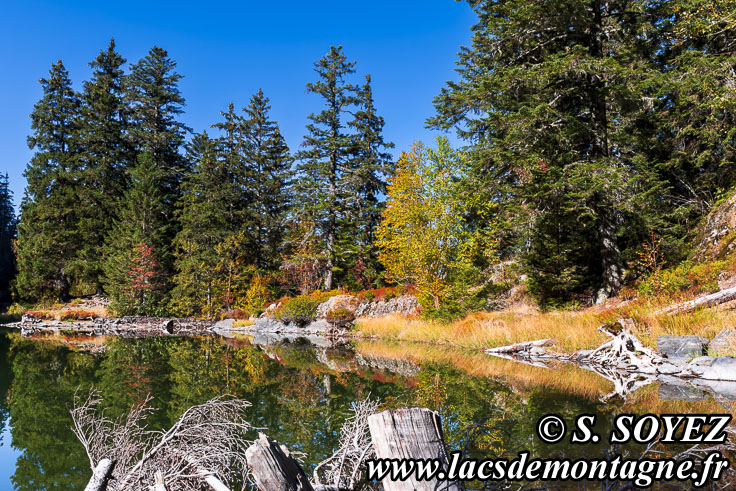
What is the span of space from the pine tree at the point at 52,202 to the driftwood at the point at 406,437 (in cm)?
4134

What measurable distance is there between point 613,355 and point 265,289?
2446 cm

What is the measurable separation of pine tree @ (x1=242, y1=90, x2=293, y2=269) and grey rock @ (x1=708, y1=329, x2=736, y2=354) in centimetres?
2759

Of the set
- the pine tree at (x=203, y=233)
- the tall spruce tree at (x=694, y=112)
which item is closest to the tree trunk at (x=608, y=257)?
the tall spruce tree at (x=694, y=112)

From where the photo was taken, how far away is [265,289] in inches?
1161

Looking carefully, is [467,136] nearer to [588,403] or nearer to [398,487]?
[588,403]

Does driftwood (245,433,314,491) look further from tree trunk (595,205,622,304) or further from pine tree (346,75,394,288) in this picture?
pine tree (346,75,394,288)

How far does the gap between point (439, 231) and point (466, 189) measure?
197cm

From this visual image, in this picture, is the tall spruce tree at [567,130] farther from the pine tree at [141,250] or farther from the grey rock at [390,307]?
the pine tree at [141,250]

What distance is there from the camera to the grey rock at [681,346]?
797cm

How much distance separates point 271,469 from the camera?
6.34ft

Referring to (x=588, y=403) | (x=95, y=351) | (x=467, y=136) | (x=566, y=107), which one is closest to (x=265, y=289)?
(x=95, y=351)

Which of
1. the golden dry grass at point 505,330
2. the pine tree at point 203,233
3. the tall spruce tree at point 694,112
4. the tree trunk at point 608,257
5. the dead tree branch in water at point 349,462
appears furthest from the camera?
the pine tree at point 203,233

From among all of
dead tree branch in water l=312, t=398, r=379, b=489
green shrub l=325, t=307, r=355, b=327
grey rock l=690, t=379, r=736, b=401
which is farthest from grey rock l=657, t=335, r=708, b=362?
green shrub l=325, t=307, r=355, b=327

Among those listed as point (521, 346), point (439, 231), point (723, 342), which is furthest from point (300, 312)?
point (723, 342)
